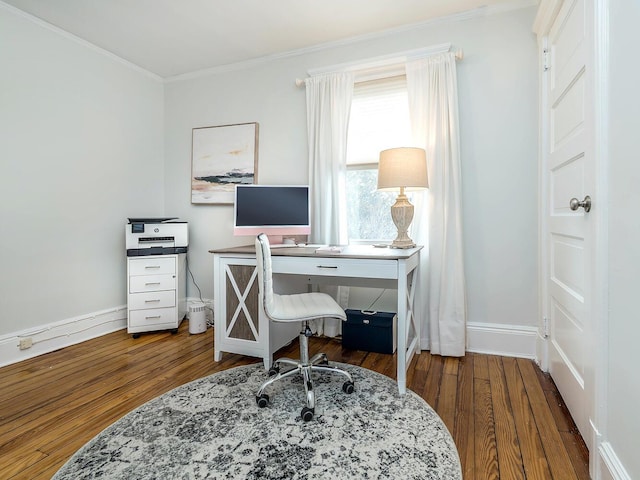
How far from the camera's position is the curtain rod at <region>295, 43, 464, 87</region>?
254cm

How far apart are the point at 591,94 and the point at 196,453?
2.16m

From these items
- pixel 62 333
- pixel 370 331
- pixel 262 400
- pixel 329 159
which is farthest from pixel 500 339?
pixel 62 333

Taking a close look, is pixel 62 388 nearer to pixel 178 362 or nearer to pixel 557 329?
pixel 178 362

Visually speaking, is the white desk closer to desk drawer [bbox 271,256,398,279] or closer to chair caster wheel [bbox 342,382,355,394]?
desk drawer [bbox 271,256,398,279]

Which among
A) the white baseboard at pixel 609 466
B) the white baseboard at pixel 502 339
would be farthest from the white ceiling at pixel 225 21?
the white baseboard at pixel 609 466

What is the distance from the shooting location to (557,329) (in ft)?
6.47

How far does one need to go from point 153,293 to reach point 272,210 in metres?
1.38

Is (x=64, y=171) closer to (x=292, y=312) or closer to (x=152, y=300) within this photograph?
(x=152, y=300)

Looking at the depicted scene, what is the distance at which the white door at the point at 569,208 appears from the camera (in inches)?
55.0

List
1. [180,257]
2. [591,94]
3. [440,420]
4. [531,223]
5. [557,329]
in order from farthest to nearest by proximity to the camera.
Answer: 1. [180,257]
2. [531,223]
3. [557,329]
4. [440,420]
5. [591,94]

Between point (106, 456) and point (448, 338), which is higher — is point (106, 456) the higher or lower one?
the lower one

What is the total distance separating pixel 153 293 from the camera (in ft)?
10.1

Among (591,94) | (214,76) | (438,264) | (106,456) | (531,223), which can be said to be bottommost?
(106,456)

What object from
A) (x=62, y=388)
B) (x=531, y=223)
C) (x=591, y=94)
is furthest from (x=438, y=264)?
(x=62, y=388)
